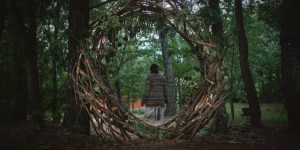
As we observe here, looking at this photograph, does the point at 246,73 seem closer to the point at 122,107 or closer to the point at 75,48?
the point at 122,107

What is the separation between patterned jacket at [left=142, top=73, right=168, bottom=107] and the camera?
7.32 meters

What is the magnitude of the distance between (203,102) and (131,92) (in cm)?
1305

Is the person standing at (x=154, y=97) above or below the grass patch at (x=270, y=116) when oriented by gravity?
above

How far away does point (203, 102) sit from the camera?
6277 millimetres

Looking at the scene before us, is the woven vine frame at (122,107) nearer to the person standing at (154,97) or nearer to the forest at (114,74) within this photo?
the forest at (114,74)

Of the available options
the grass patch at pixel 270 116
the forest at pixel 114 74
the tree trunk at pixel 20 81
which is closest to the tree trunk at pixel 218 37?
the forest at pixel 114 74

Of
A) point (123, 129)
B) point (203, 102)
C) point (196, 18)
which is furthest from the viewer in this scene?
A: point (196, 18)

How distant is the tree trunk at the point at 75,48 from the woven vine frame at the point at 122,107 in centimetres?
16

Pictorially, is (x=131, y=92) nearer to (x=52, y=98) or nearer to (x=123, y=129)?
(x=52, y=98)

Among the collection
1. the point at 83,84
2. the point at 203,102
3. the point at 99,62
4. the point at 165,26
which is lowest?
the point at 203,102

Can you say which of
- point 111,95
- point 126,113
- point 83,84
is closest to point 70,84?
point 83,84

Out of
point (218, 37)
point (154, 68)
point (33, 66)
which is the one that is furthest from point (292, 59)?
point (33, 66)

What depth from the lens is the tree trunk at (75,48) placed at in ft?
20.7

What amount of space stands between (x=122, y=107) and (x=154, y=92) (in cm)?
131
